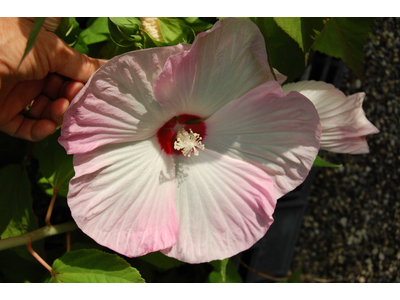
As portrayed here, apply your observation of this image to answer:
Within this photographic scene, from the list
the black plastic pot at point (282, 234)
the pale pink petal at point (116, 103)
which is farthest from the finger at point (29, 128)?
the black plastic pot at point (282, 234)

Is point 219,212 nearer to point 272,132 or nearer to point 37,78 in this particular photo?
point 272,132

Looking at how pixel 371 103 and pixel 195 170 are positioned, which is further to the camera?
pixel 371 103

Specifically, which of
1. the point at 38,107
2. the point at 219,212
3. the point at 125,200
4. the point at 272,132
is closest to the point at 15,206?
the point at 38,107

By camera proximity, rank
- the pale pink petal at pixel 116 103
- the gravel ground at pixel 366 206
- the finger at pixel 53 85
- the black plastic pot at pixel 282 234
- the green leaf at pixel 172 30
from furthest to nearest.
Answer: the gravel ground at pixel 366 206
the black plastic pot at pixel 282 234
the finger at pixel 53 85
the green leaf at pixel 172 30
the pale pink petal at pixel 116 103

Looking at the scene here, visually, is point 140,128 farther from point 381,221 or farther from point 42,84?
point 381,221

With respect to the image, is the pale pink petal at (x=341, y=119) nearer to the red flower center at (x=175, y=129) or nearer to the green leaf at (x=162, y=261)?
the red flower center at (x=175, y=129)

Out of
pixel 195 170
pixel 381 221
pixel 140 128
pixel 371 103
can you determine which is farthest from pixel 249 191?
pixel 381 221
